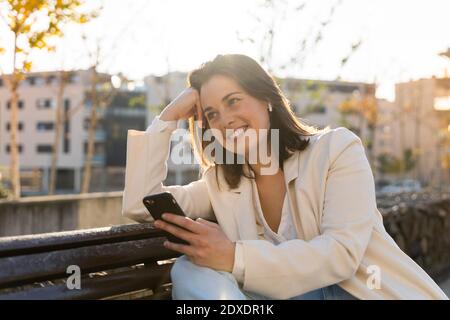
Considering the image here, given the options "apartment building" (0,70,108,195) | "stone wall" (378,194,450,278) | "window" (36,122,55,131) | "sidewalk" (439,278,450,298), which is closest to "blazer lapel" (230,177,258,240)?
"stone wall" (378,194,450,278)

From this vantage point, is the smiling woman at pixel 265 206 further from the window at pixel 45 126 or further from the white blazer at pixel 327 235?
the window at pixel 45 126

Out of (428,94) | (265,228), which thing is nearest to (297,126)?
(265,228)

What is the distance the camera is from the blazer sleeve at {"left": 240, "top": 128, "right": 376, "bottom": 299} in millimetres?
1936

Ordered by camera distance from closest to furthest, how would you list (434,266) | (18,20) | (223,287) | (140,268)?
(223,287)
(140,268)
(434,266)
(18,20)

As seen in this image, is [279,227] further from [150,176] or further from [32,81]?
[32,81]

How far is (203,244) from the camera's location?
1926 millimetres

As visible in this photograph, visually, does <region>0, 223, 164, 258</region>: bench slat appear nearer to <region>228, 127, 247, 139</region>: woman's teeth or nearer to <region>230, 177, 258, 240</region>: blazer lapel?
<region>230, 177, 258, 240</region>: blazer lapel

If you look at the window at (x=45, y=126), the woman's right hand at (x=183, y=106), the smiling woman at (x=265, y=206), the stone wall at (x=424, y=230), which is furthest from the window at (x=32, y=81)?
the smiling woman at (x=265, y=206)

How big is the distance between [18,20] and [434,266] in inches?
231

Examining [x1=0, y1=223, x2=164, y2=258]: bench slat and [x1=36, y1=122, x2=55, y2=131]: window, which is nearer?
[x1=0, y1=223, x2=164, y2=258]: bench slat

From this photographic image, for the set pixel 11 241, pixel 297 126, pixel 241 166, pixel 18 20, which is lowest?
pixel 11 241

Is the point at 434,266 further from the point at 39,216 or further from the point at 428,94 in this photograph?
the point at 428,94

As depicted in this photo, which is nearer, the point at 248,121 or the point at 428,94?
the point at 248,121

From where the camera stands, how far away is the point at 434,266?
22.9ft
